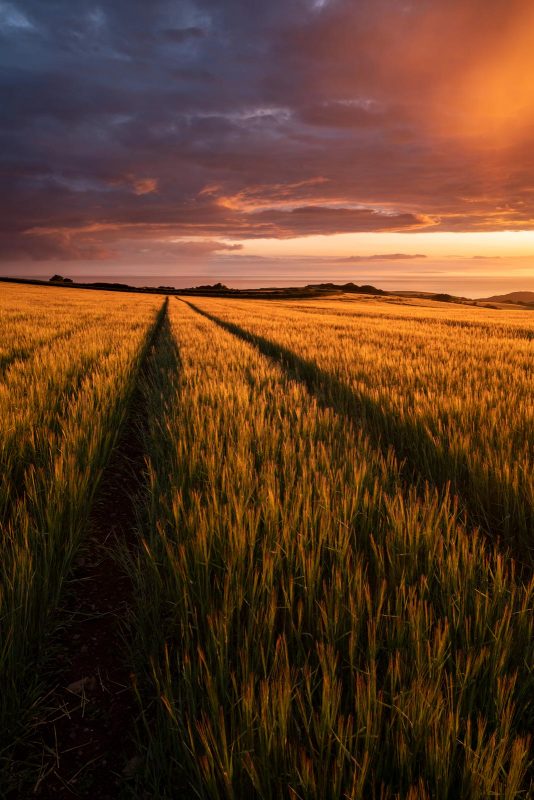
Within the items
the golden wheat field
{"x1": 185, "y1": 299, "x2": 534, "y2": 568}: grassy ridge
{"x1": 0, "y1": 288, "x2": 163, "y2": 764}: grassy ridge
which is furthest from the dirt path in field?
{"x1": 185, "y1": 299, "x2": 534, "y2": 568}: grassy ridge

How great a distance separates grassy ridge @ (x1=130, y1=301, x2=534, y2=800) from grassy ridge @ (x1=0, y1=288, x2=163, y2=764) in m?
0.34

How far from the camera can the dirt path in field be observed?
1.19 metres

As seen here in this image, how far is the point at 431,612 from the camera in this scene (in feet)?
4.37

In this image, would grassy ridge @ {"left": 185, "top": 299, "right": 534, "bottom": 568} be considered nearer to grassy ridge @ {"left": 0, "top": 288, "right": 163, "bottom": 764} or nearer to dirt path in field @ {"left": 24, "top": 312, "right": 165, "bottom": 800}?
dirt path in field @ {"left": 24, "top": 312, "right": 165, "bottom": 800}

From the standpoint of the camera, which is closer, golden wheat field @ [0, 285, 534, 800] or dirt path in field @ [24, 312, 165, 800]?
golden wheat field @ [0, 285, 534, 800]

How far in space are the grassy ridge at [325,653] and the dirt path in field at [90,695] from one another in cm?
11

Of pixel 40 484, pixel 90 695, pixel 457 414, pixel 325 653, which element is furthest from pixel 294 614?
pixel 457 414

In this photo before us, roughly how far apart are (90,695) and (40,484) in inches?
49.8

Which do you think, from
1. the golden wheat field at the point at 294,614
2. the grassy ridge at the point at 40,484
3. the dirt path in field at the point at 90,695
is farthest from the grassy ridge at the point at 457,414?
the grassy ridge at the point at 40,484

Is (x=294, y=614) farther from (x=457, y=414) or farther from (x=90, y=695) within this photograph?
(x=457, y=414)

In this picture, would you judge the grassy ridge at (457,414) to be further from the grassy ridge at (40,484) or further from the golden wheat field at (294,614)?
the grassy ridge at (40,484)

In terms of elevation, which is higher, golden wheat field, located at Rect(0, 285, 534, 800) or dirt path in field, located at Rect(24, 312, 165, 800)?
golden wheat field, located at Rect(0, 285, 534, 800)

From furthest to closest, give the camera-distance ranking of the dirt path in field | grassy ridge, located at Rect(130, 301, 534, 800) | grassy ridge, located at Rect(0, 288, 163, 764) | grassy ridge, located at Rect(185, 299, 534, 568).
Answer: grassy ridge, located at Rect(185, 299, 534, 568)
grassy ridge, located at Rect(0, 288, 163, 764)
the dirt path in field
grassy ridge, located at Rect(130, 301, 534, 800)

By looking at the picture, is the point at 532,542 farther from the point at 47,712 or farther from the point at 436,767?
the point at 47,712
